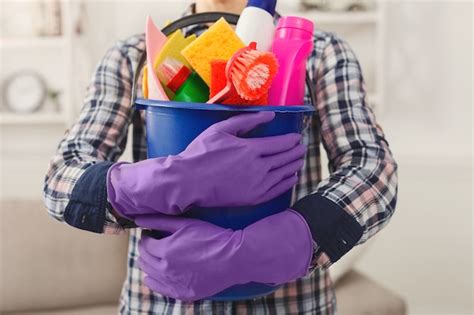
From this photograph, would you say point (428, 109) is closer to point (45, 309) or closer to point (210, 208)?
point (45, 309)

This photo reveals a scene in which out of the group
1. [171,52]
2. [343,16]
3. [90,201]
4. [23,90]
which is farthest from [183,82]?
[23,90]

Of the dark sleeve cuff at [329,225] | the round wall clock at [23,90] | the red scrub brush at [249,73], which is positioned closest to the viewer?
the red scrub brush at [249,73]

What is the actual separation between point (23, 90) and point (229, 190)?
77.2 inches

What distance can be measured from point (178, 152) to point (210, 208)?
65mm

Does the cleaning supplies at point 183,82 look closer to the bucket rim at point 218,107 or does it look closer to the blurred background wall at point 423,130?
the bucket rim at point 218,107

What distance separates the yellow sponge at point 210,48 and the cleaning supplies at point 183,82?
0.02 metres

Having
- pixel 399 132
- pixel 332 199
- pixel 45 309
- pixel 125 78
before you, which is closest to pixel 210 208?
pixel 332 199

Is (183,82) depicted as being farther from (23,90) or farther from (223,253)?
(23,90)

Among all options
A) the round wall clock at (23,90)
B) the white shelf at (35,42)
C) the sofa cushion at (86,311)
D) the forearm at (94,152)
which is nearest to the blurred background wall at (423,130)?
the white shelf at (35,42)

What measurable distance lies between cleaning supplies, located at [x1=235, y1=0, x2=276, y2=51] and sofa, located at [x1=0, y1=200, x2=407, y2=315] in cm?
124

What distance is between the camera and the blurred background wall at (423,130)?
7.16 feet

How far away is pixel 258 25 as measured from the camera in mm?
611

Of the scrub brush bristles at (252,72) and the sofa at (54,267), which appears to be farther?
the sofa at (54,267)

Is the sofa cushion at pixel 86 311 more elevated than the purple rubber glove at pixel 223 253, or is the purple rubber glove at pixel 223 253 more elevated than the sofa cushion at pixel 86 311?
the purple rubber glove at pixel 223 253
